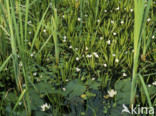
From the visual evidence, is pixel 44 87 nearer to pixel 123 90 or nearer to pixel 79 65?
pixel 79 65

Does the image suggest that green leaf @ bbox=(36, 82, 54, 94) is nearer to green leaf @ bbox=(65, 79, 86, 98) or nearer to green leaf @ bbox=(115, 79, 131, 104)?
green leaf @ bbox=(65, 79, 86, 98)

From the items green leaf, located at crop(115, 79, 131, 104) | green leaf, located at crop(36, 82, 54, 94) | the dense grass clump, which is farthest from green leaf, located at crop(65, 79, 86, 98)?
green leaf, located at crop(115, 79, 131, 104)

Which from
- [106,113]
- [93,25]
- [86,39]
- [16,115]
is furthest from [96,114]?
[93,25]

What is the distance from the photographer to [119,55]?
7.13ft

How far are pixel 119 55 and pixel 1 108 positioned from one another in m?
1.07

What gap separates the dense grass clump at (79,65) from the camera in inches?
62.2

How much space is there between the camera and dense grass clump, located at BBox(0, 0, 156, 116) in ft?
5.18

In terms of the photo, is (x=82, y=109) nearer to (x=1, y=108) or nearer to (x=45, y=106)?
(x=45, y=106)

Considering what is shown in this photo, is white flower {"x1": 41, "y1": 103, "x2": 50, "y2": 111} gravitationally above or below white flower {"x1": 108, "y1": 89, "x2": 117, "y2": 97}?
below
